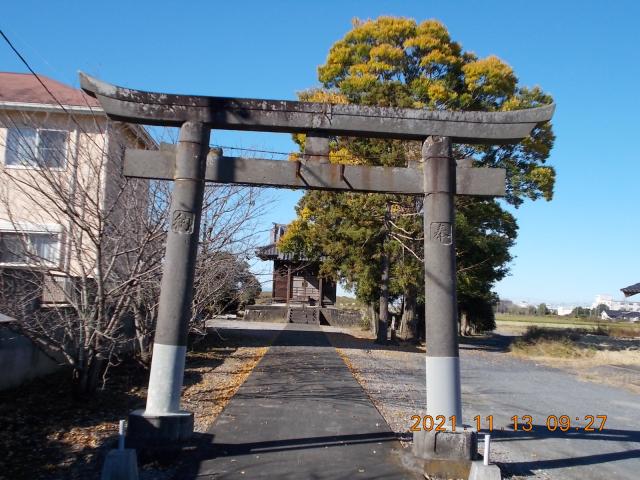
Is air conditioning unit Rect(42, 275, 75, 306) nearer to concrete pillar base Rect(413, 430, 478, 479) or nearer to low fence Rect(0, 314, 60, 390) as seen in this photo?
low fence Rect(0, 314, 60, 390)

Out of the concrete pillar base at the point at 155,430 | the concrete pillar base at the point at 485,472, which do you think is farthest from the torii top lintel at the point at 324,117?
the concrete pillar base at the point at 485,472

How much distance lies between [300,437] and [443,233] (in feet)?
10.8

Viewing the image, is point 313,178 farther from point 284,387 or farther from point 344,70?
point 344,70

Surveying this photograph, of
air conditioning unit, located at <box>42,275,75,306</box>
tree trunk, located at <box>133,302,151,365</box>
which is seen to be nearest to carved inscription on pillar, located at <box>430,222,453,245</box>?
air conditioning unit, located at <box>42,275,75,306</box>

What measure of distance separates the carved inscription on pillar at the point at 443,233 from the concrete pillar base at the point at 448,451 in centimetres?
228

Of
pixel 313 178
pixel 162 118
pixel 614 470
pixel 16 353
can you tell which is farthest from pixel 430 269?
pixel 16 353

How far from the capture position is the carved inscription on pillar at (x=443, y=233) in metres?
6.82

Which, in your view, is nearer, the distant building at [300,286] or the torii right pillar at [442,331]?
the torii right pillar at [442,331]

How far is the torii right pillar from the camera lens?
6.23m

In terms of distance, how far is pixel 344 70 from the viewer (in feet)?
70.0

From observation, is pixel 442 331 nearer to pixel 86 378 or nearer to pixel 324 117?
pixel 324 117

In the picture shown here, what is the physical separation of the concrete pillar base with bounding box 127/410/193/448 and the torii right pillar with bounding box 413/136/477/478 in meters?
2.82
